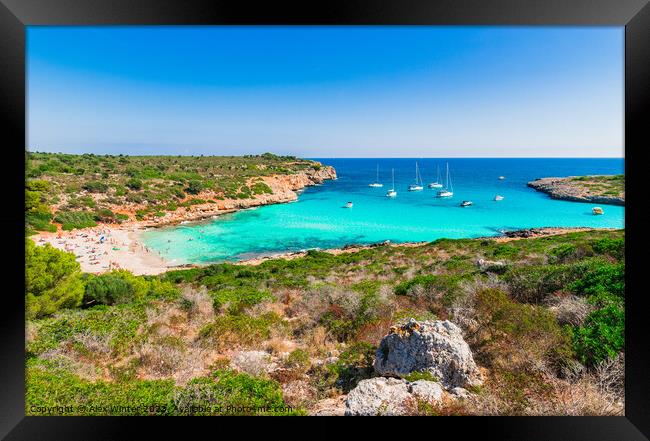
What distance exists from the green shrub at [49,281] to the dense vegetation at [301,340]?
15 millimetres

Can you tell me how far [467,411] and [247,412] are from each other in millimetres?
1587

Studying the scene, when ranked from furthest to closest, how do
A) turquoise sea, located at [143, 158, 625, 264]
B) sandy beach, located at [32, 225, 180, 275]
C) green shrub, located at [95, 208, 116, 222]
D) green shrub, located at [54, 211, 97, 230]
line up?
green shrub, located at [95, 208, 116, 222] < turquoise sea, located at [143, 158, 625, 264] < green shrub, located at [54, 211, 97, 230] < sandy beach, located at [32, 225, 180, 275]

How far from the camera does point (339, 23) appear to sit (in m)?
2.13

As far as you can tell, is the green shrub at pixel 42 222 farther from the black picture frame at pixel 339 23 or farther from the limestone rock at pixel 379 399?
the limestone rock at pixel 379 399

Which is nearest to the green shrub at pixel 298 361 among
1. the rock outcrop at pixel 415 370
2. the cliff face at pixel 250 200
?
the rock outcrop at pixel 415 370

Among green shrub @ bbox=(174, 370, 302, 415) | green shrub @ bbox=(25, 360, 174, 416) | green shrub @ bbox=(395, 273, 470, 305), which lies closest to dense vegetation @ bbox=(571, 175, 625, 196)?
green shrub @ bbox=(395, 273, 470, 305)

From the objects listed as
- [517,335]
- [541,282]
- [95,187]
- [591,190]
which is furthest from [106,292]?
[591,190]

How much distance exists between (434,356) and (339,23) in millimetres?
2655

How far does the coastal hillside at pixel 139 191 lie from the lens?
14852 mm

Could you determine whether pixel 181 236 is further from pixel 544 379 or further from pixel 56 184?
pixel 544 379

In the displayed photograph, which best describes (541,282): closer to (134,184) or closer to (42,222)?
(42,222)

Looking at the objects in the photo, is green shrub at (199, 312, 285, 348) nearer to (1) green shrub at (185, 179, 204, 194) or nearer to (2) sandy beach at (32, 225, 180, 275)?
(2) sandy beach at (32, 225, 180, 275)

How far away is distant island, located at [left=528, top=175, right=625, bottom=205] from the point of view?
21969 mm

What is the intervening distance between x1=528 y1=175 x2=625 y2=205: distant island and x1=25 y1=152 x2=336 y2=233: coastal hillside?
2383cm
